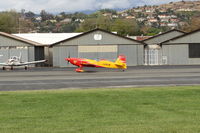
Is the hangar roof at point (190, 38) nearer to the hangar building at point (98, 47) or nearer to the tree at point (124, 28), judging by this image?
the hangar building at point (98, 47)

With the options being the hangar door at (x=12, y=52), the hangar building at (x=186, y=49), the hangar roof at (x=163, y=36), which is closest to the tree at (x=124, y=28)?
the hangar roof at (x=163, y=36)

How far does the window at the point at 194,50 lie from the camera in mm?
55656

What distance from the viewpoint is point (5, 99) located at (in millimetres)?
19188

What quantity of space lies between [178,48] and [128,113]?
43.3 metres

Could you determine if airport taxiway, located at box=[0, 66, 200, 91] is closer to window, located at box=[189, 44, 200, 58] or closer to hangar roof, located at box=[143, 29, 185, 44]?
window, located at box=[189, 44, 200, 58]

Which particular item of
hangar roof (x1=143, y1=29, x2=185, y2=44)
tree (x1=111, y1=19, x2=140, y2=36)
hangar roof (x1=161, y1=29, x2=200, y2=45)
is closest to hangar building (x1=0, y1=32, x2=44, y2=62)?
hangar roof (x1=161, y1=29, x2=200, y2=45)

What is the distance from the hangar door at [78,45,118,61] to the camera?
55.2 metres

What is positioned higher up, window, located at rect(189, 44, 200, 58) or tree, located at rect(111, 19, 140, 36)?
tree, located at rect(111, 19, 140, 36)

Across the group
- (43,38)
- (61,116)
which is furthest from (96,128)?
(43,38)

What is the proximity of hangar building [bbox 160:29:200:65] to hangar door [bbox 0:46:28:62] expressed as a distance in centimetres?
1991

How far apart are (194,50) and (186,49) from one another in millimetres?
1081

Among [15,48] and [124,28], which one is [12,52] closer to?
[15,48]

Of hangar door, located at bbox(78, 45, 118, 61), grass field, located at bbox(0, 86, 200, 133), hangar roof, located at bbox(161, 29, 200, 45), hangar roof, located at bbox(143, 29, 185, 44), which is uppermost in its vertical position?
hangar roof, located at bbox(143, 29, 185, 44)

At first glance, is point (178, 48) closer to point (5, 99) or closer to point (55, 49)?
point (55, 49)
